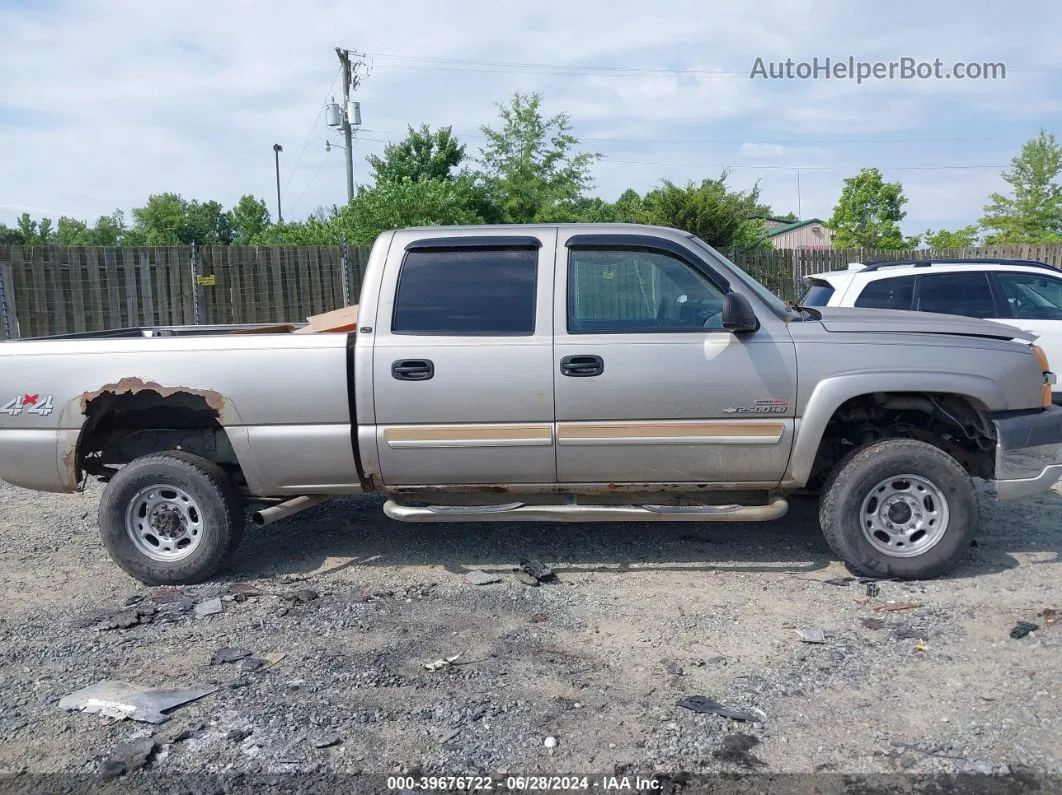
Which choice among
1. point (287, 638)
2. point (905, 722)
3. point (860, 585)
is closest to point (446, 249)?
point (287, 638)

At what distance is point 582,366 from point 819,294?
472 centimetres

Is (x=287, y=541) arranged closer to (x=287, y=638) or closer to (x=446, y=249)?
(x=287, y=638)

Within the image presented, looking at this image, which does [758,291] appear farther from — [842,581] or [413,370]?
[413,370]

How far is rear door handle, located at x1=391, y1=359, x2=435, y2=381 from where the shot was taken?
16.7 feet

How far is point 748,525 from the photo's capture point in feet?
20.7

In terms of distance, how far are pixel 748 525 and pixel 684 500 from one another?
3.80 feet

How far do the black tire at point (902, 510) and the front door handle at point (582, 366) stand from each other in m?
1.50

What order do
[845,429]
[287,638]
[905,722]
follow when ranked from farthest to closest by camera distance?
[845,429] → [287,638] → [905,722]

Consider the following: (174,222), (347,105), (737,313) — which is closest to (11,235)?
(174,222)

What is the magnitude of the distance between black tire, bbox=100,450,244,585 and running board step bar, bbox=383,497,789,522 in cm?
98

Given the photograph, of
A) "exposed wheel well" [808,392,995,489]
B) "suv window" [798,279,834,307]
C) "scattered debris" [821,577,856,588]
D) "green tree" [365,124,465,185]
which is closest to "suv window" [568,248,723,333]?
"exposed wheel well" [808,392,995,489]

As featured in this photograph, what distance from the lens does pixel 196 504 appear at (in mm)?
5332

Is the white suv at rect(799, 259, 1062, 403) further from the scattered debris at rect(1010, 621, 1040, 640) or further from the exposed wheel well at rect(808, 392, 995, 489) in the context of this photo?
the scattered debris at rect(1010, 621, 1040, 640)

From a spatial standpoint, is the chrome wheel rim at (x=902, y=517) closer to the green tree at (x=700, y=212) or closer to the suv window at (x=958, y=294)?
the suv window at (x=958, y=294)
